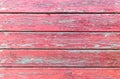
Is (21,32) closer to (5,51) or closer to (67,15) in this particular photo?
(5,51)

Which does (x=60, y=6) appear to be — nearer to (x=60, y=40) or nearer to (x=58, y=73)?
(x=60, y=40)

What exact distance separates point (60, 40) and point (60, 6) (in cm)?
17

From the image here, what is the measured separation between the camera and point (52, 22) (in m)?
1.07

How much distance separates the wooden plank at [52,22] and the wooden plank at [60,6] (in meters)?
0.03

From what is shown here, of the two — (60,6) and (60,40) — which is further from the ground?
(60,6)

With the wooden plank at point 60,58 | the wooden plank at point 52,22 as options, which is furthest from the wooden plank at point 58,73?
the wooden plank at point 52,22

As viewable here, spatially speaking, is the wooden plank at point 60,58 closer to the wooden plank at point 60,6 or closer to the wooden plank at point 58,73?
the wooden plank at point 58,73

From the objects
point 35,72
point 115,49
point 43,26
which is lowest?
point 35,72

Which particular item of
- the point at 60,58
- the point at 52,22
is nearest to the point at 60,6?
the point at 52,22

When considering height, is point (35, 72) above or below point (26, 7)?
below

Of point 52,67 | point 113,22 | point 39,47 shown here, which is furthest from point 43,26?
point 113,22

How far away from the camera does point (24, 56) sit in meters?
1.08

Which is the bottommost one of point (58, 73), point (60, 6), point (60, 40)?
point (58, 73)

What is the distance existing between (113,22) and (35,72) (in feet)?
1.52
